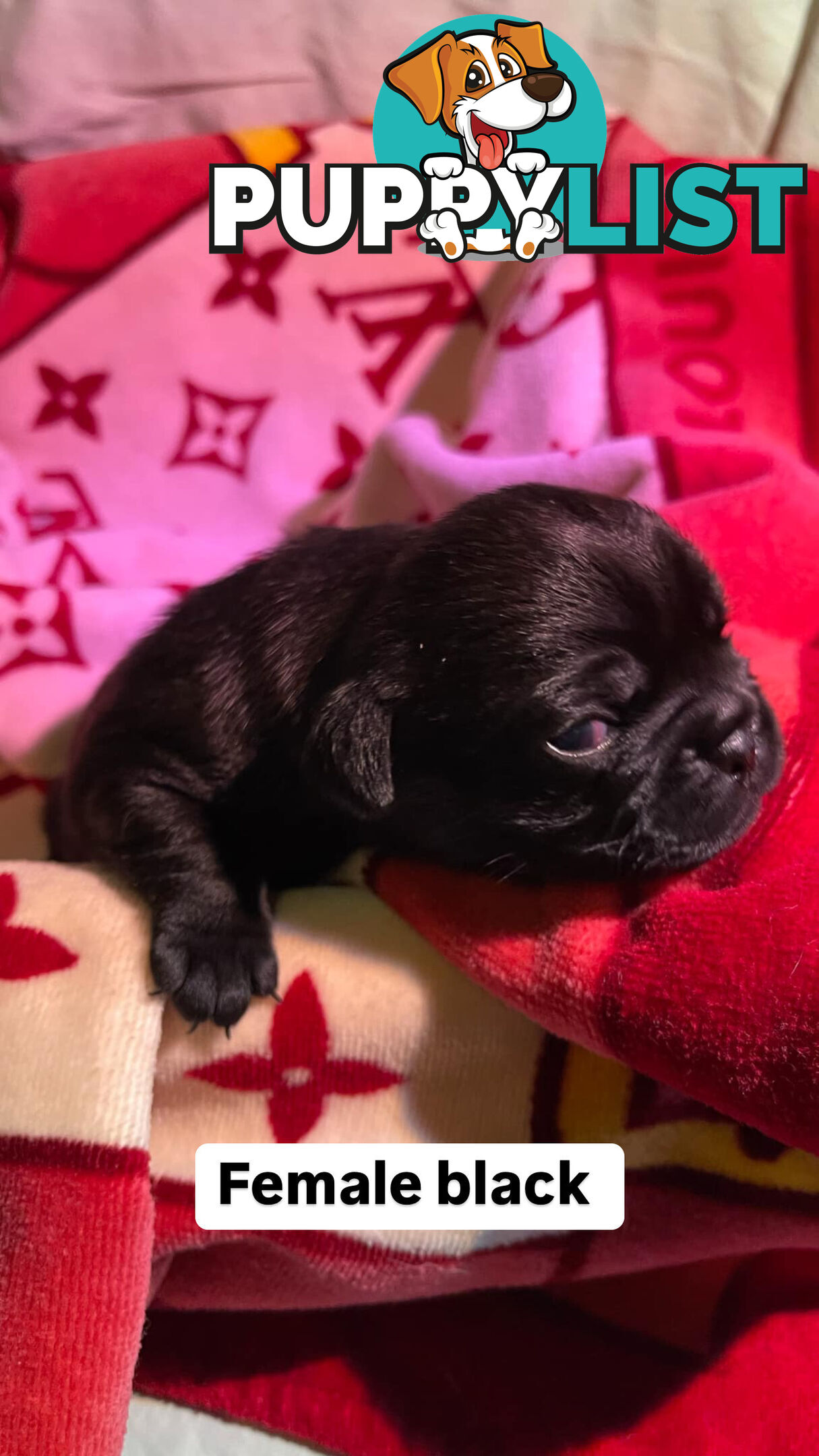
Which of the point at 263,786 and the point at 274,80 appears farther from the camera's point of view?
the point at 274,80

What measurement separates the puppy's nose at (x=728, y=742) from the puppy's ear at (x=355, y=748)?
0.33 metres

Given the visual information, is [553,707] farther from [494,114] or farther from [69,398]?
[69,398]

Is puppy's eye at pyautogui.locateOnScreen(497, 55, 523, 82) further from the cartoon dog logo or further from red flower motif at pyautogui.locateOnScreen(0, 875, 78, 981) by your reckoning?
red flower motif at pyautogui.locateOnScreen(0, 875, 78, 981)

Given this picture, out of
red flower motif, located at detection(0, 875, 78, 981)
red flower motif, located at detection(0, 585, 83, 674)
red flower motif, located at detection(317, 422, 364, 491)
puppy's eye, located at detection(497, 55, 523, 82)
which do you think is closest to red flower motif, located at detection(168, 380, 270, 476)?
red flower motif, located at detection(317, 422, 364, 491)

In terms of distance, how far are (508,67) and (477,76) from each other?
78 millimetres

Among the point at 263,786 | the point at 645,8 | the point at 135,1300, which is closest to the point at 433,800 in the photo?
the point at 263,786

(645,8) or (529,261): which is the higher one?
(645,8)

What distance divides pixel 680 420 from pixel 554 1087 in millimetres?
1143

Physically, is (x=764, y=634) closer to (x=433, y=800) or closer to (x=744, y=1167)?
(x=433, y=800)

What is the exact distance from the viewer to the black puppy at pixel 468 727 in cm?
105

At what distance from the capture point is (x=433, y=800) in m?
1.13

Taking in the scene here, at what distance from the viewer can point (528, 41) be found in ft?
5.71

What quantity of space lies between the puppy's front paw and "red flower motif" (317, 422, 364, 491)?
128 cm

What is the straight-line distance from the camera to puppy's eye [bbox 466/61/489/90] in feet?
5.35
